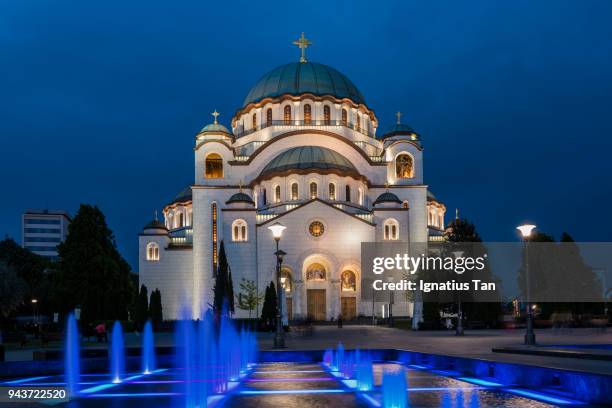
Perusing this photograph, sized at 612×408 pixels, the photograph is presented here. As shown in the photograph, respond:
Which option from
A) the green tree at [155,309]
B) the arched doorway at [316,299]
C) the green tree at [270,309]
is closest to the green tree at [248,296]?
the arched doorway at [316,299]

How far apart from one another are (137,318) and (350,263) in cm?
1442

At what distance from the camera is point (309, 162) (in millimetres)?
50031

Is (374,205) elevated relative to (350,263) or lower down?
elevated

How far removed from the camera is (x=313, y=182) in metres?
50.3

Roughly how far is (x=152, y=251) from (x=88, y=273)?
931cm

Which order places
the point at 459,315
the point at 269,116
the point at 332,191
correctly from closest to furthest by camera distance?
the point at 459,315, the point at 332,191, the point at 269,116

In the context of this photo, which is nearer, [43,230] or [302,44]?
[302,44]

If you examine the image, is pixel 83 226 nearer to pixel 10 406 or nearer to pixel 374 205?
pixel 374 205

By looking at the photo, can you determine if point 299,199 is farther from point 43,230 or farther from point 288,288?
point 43,230

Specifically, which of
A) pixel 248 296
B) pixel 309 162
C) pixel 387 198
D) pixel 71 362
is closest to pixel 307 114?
pixel 309 162

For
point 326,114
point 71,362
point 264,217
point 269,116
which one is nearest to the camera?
point 71,362

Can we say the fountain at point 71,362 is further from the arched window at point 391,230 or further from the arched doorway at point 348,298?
the arched window at point 391,230

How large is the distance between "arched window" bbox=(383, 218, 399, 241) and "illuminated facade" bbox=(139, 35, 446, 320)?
0.08 m

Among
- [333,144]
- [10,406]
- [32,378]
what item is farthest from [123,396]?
[333,144]
